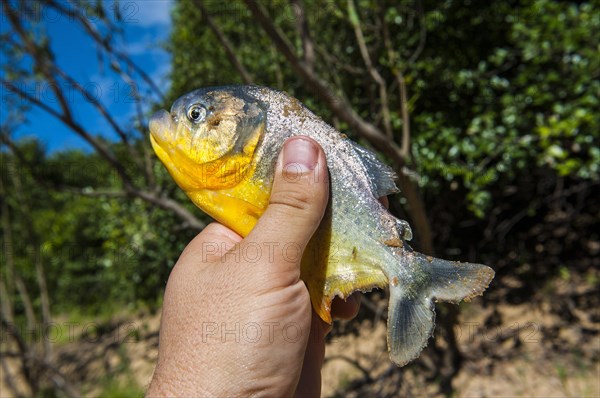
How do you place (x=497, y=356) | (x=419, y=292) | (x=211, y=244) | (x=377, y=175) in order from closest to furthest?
1. (x=419, y=292)
2. (x=377, y=175)
3. (x=211, y=244)
4. (x=497, y=356)

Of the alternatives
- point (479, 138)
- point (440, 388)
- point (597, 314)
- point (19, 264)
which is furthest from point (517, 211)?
point (19, 264)

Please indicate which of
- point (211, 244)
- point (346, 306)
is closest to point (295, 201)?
point (211, 244)

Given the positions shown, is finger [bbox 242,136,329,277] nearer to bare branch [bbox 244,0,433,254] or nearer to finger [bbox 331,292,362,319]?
finger [bbox 331,292,362,319]

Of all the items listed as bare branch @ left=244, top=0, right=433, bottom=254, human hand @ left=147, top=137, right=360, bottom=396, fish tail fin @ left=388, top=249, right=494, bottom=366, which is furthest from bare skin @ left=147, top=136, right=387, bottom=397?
bare branch @ left=244, top=0, right=433, bottom=254

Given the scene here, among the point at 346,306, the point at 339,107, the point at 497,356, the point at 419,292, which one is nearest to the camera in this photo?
the point at 419,292

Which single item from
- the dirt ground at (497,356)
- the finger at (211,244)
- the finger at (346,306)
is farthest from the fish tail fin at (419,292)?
the dirt ground at (497,356)

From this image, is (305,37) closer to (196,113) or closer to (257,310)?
(196,113)

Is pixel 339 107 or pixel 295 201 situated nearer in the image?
pixel 295 201

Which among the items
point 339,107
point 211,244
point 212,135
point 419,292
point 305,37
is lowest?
point 419,292
